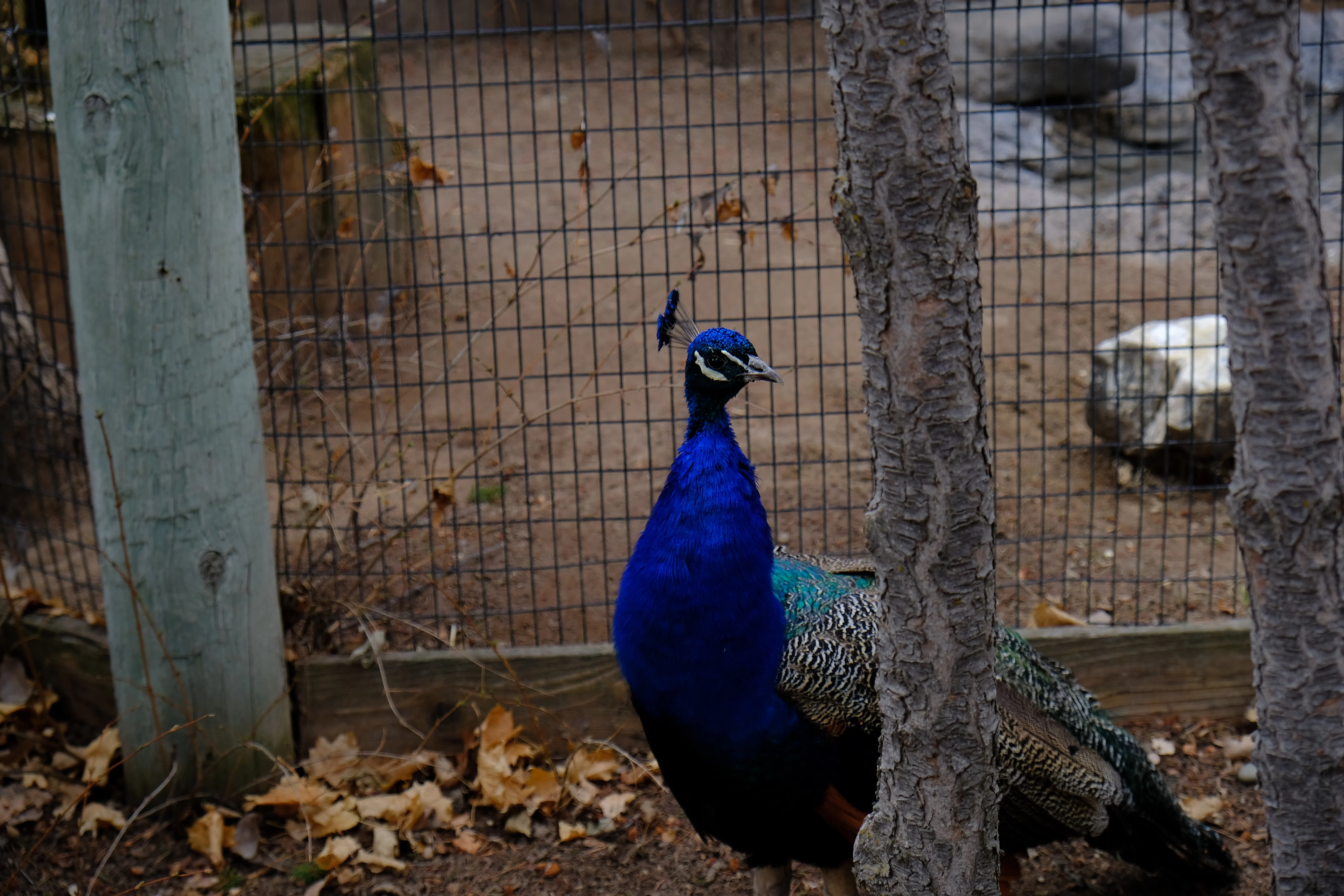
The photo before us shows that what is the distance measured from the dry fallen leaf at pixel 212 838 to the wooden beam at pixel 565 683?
399 mm

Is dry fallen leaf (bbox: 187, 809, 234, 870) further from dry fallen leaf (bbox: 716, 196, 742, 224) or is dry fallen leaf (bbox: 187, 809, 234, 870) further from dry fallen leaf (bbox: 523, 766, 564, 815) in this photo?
dry fallen leaf (bbox: 716, 196, 742, 224)

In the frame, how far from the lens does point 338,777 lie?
368 centimetres

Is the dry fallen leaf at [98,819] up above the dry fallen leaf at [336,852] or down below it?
above

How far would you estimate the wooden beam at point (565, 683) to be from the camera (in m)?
3.80

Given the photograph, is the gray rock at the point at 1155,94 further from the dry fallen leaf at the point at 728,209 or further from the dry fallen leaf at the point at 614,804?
the dry fallen leaf at the point at 614,804

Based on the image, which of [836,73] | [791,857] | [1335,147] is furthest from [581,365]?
[1335,147]

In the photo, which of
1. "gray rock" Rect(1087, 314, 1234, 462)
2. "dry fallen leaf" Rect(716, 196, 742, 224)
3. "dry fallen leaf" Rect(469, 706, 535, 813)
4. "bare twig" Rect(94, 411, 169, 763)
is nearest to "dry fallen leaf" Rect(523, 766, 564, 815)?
"dry fallen leaf" Rect(469, 706, 535, 813)

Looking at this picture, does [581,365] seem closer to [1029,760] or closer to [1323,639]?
[1029,760]

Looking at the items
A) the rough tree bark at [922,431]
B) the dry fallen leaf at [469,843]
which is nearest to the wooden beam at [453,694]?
the dry fallen leaf at [469,843]

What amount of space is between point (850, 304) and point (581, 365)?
5.61 feet

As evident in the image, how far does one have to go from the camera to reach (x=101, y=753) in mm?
3635

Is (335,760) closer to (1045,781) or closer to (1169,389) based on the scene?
(1045,781)

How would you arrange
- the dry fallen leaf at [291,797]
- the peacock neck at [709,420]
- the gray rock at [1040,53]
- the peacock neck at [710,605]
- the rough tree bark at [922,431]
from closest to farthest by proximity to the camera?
the rough tree bark at [922,431]
the peacock neck at [710,605]
the peacock neck at [709,420]
the dry fallen leaf at [291,797]
the gray rock at [1040,53]

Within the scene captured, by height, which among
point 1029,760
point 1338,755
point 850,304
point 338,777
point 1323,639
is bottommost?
point 338,777
